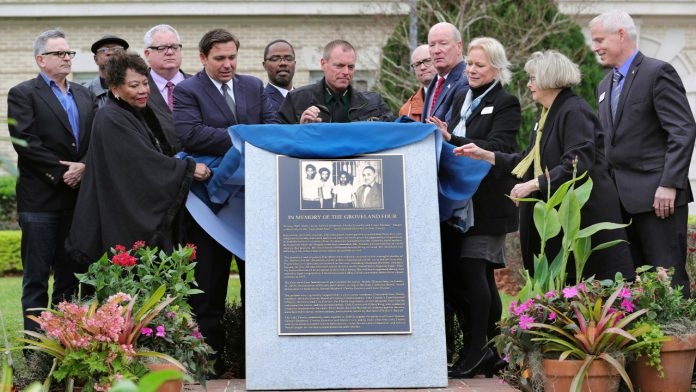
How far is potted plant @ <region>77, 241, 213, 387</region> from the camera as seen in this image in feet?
19.7

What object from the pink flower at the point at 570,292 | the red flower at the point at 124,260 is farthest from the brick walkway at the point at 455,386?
the red flower at the point at 124,260

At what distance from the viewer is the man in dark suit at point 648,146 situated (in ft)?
23.3

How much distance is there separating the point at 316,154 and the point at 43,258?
2.50 m

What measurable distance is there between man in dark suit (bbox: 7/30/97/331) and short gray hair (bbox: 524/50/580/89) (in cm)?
324

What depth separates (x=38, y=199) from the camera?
787cm

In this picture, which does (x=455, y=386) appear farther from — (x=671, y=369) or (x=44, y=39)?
(x=44, y=39)

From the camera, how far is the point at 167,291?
6371mm

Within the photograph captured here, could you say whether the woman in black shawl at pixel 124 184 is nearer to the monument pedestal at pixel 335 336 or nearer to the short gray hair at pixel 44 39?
the monument pedestal at pixel 335 336

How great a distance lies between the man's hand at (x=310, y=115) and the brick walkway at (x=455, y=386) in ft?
5.56

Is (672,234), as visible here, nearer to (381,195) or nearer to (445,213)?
(445,213)

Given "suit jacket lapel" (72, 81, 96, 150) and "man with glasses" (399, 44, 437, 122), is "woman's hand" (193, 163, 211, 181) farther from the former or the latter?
"man with glasses" (399, 44, 437, 122)

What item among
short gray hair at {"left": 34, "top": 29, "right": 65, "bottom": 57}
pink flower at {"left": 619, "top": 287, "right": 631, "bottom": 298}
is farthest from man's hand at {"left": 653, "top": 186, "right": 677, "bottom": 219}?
short gray hair at {"left": 34, "top": 29, "right": 65, "bottom": 57}

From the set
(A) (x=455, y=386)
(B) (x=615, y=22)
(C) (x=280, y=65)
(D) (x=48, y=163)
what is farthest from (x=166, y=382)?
(C) (x=280, y=65)

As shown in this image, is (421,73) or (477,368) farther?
(421,73)
